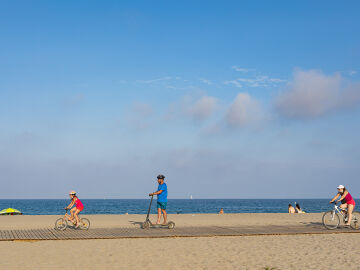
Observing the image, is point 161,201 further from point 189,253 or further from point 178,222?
point 178,222

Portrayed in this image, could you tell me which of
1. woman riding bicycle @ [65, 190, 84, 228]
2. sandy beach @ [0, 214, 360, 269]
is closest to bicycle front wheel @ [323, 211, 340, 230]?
sandy beach @ [0, 214, 360, 269]

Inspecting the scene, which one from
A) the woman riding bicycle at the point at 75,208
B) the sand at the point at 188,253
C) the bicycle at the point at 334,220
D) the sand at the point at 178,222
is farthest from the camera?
the sand at the point at 178,222

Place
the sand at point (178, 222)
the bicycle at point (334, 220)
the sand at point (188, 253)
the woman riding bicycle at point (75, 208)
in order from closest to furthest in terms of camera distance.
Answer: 1. the sand at point (188, 253)
2. the woman riding bicycle at point (75, 208)
3. the bicycle at point (334, 220)
4. the sand at point (178, 222)

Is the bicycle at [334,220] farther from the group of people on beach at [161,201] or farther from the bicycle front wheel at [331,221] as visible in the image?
the group of people on beach at [161,201]

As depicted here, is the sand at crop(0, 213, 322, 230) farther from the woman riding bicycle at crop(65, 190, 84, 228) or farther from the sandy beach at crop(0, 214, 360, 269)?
the sandy beach at crop(0, 214, 360, 269)

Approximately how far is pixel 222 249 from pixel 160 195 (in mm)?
5221

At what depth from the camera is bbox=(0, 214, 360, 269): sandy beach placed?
964 cm

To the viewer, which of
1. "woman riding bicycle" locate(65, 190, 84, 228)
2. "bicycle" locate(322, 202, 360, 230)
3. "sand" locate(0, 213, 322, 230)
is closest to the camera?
"woman riding bicycle" locate(65, 190, 84, 228)

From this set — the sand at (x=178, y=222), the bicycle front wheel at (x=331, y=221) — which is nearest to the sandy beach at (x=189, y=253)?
the bicycle front wheel at (x=331, y=221)

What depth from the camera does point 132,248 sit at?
11945mm

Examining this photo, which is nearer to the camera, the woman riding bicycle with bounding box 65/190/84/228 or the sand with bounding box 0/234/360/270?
the sand with bounding box 0/234/360/270

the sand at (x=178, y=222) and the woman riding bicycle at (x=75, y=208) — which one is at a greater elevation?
the woman riding bicycle at (x=75, y=208)

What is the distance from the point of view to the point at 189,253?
A: 11.2 m

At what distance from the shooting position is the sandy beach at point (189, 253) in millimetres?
9641
